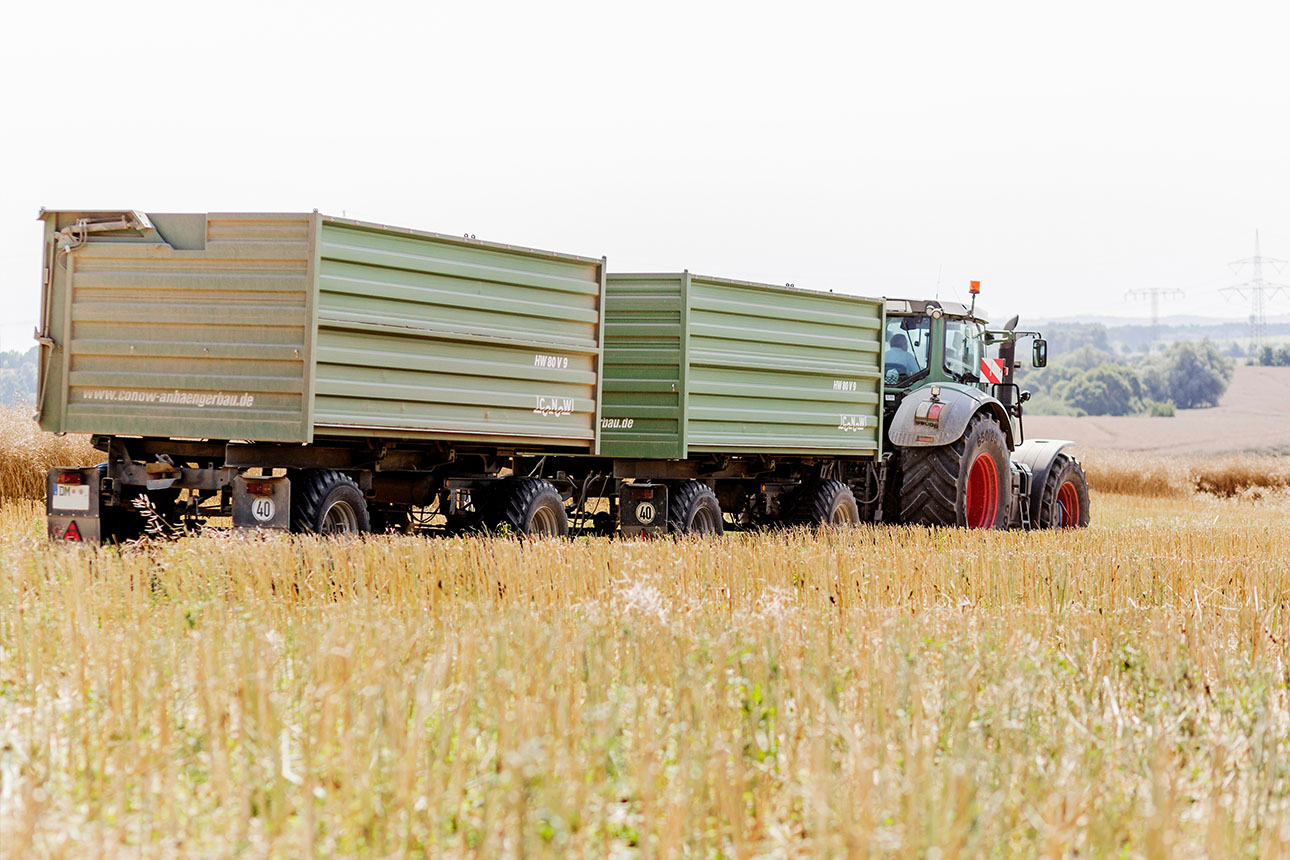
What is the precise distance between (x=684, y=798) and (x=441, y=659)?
1.33m

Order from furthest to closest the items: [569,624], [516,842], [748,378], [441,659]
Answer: [748,378] < [569,624] < [441,659] < [516,842]

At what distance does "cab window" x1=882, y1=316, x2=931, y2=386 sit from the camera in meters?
13.4

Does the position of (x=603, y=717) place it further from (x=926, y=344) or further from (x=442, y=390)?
(x=926, y=344)

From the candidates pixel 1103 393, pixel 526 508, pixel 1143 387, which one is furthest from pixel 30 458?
pixel 1143 387

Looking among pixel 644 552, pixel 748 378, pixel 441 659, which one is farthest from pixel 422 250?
pixel 441 659

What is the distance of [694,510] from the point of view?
10.6 meters

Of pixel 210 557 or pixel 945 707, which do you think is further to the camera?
pixel 210 557

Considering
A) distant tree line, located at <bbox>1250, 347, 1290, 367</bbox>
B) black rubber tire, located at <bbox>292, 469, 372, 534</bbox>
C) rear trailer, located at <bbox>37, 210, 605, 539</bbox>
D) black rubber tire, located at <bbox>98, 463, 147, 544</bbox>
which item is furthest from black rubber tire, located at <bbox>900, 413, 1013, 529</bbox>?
distant tree line, located at <bbox>1250, 347, 1290, 367</bbox>

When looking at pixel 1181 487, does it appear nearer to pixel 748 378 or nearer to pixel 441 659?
pixel 748 378

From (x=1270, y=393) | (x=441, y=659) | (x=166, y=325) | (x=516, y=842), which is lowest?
(x=516, y=842)

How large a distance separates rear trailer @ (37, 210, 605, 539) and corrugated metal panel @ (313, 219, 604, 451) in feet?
0.04

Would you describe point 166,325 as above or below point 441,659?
above

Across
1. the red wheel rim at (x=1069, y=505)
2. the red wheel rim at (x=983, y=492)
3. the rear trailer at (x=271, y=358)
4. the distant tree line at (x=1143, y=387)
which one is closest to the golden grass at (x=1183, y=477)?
the red wheel rim at (x=1069, y=505)

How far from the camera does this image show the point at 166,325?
852 cm
